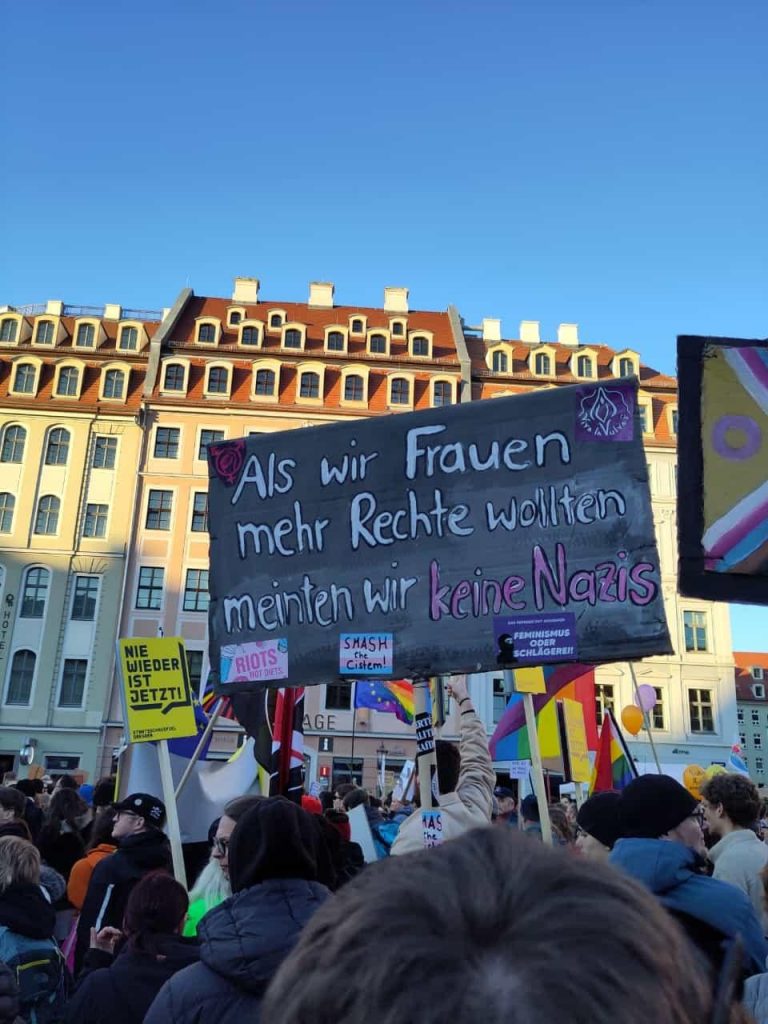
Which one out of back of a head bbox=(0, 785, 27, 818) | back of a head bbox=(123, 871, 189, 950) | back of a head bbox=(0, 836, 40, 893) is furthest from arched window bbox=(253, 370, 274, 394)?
back of a head bbox=(123, 871, 189, 950)

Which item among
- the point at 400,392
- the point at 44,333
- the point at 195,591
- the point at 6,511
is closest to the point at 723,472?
the point at 195,591

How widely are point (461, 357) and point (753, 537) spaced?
117ft

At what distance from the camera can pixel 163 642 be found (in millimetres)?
6965

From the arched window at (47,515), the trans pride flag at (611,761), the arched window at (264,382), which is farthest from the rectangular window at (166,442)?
the trans pride flag at (611,761)

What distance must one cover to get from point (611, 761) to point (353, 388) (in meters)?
31.1

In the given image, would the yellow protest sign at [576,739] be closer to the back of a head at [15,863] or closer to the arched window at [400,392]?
the back of a head at [15,863]

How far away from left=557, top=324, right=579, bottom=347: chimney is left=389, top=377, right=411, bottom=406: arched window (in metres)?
9.67

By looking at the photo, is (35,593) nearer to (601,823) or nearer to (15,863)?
(15,863)

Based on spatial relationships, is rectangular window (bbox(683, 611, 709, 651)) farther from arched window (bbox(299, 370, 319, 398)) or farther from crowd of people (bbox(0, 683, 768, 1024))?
crowd of people (bbox(0, 683, 768, 1024))

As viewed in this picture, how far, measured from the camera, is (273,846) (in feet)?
8.89

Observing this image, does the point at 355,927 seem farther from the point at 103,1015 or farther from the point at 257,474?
the point at 257,474

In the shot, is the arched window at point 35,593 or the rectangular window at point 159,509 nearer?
the arched window at point 35,593

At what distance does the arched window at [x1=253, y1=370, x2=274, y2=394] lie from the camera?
1486 inches

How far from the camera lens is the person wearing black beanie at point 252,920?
2.38 meters
